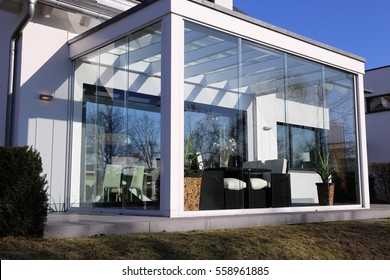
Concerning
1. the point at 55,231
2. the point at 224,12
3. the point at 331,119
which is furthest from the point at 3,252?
the point at 331,119

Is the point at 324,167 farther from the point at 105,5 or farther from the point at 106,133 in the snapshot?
the point at 105,5

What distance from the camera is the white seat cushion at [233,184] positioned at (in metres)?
7.06

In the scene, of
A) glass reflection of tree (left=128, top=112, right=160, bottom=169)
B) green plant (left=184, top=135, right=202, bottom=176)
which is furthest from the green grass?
glass reflection of tree (left=128, top=112, right=160, bottom=169)

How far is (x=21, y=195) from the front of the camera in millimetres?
4641

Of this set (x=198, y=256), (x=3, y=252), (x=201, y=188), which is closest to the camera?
(x=3, y=252)

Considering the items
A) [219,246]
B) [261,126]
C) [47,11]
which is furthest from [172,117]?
[47,11]

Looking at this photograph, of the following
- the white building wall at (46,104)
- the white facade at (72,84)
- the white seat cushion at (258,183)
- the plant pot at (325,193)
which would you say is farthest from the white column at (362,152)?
the white building wall at (46,104)

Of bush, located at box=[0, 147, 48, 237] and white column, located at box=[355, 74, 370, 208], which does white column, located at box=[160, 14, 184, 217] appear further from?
white column, located at box=[355, 74, 370, 208]

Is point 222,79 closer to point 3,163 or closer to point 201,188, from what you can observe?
point 201,188

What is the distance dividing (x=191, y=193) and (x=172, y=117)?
1164 mm

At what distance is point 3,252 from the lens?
3916mm

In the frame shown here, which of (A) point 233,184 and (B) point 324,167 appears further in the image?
(B) point 324,167

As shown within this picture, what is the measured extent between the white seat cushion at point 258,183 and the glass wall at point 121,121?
73.2 inches
